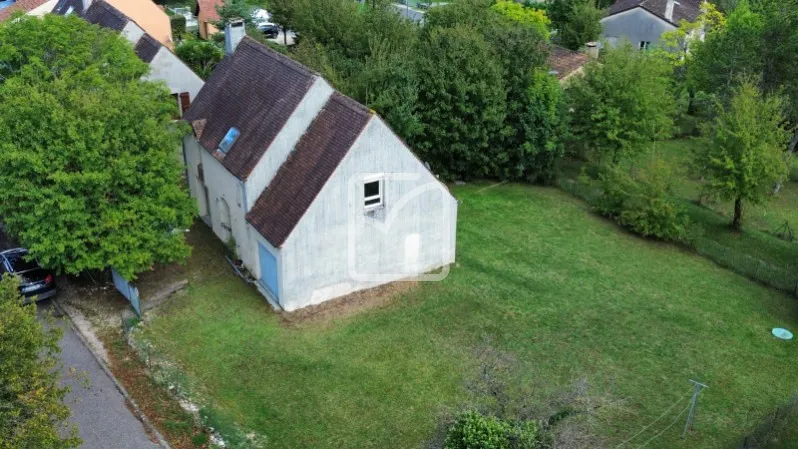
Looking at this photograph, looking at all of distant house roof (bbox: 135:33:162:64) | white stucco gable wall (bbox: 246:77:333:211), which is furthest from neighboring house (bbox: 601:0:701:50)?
white stucco gable wall (bbox: 246:77:333:211)

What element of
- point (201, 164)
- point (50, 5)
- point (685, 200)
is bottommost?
point (685, 200)

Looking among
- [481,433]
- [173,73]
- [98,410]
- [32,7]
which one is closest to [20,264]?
[98,410]

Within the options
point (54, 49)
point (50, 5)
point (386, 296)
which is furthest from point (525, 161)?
point (50, 5)

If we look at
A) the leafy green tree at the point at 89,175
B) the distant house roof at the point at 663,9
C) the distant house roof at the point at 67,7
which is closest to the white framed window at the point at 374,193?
the leafy green tree at the point at 89,175

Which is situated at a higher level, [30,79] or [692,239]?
[30,79]

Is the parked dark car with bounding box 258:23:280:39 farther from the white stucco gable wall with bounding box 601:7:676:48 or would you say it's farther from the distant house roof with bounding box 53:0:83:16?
the white stucco gable wall with bounding box 601:7:676:48

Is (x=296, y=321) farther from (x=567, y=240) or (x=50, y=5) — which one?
(x=50, y=5)
